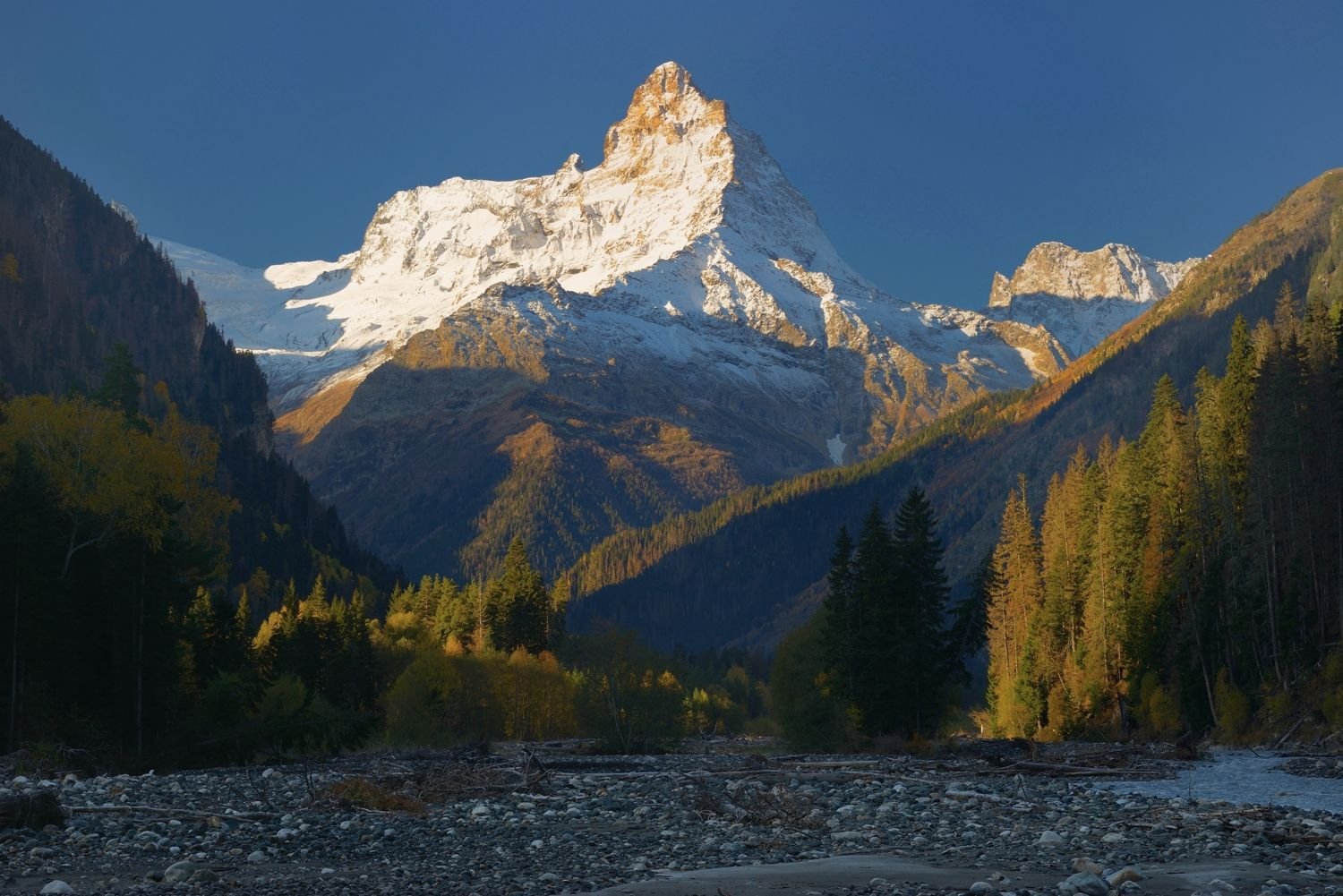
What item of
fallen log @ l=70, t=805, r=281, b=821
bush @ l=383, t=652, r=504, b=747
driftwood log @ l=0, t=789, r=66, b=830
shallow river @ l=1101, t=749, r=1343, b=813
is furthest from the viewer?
bush @ l=383, t=652, r=504, b=747

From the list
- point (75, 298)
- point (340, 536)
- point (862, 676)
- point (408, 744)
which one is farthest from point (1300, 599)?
point (75, 298)

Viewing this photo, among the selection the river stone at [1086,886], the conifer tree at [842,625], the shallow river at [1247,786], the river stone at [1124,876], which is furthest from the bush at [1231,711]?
the river stone at [1086,886]

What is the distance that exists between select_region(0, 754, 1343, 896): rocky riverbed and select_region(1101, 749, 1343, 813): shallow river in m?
1.83

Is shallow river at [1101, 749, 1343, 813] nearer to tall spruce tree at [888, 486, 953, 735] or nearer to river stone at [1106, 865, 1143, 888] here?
river stone at [1106, 865, 1143, 888]

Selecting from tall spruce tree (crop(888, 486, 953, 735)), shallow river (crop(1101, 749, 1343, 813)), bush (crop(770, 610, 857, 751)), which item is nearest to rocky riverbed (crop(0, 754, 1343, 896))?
shallow river (crop(1101, 749, 1343, 813))

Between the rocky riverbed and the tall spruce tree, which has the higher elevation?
the tall spruce tree

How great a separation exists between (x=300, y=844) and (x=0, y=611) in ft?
88.0

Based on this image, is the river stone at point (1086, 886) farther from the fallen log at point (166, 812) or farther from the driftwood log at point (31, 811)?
the driftwood log at point (31, 811)

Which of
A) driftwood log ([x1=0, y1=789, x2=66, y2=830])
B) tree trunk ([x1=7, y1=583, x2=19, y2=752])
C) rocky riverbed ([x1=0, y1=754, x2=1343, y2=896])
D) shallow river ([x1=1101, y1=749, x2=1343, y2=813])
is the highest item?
tree trunk ([x1=7, y1=583, x2=19, y2=752])

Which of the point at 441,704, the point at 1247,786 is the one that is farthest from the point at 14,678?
the point at 441,704

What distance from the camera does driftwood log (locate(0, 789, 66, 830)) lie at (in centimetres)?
2162

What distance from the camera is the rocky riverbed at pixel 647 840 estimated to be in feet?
60.2

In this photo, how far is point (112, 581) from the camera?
48656 millimetres

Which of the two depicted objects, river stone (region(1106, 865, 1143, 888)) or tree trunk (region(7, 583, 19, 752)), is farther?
tree trunk (region(7, 583, 19, 752))
